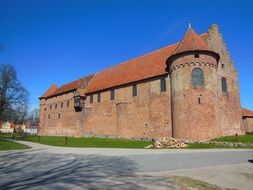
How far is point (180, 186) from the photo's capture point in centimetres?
759

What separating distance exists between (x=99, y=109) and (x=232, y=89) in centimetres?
1838

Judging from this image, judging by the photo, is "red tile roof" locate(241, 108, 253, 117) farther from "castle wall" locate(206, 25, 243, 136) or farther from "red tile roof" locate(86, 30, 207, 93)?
"red tile roof" locate(86, 30, 207, 93)

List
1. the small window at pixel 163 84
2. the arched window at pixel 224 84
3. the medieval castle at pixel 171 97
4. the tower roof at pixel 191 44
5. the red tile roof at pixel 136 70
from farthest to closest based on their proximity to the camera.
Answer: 1. the red tile roof at pixel 136 70
2. the arched window at pixel 224 84
3. the small window at pixel 163 84
4. the tower roof at pixel 191 44
5. the medieval castle at pixel 171 97

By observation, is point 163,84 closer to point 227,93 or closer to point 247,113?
point 227,93

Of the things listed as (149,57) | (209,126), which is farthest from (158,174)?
(149,57)

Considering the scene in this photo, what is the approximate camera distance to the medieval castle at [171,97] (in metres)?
27.4

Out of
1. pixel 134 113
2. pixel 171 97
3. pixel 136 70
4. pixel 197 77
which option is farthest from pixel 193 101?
pixel 136 70

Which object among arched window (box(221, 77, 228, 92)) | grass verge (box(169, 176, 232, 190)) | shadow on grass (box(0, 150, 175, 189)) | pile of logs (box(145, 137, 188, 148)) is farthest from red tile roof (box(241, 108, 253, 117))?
grass verge (box(169, 176, 232, 190))

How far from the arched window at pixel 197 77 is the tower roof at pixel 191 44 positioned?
2243 mm

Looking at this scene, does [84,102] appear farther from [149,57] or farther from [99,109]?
[149,57]

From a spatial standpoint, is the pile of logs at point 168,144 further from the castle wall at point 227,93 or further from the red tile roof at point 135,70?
the red tile roof at point 135,70

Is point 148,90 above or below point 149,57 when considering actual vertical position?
below

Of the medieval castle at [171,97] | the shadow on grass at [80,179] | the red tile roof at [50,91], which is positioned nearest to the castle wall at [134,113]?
the medieval castle at [171,97]

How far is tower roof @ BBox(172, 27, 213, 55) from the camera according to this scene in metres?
28.1
